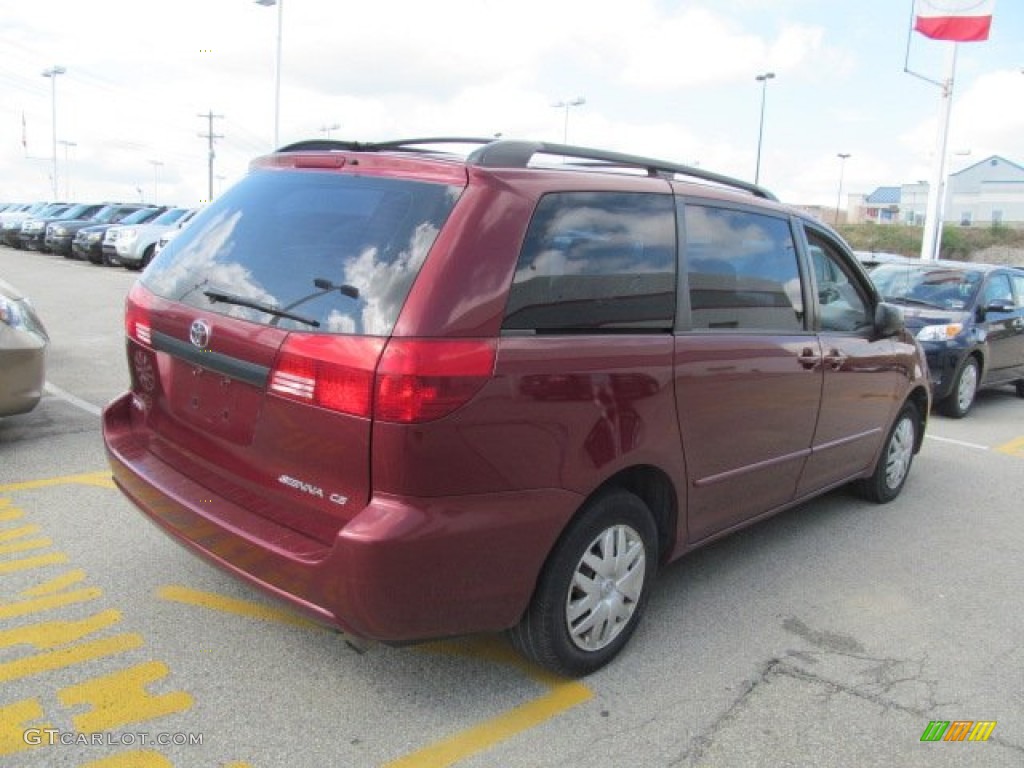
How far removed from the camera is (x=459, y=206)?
8.61 ft

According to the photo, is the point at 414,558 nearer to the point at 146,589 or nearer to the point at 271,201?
the point at 271,201

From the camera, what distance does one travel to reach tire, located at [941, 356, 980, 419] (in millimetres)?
8703

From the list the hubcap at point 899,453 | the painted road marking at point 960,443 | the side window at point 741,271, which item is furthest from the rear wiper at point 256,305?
the painted road marking at point 960,443

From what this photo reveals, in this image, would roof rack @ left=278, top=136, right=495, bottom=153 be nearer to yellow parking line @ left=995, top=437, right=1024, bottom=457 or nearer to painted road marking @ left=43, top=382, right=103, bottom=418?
painted road marking @ left=43, top=382, right=103, bottom=418

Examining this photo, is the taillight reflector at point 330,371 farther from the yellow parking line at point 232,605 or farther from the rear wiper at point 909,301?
the rear wiper at point 909,301

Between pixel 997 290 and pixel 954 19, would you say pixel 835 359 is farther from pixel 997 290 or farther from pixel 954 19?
pixel 954 19

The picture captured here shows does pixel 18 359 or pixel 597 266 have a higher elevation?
pixel 597 266

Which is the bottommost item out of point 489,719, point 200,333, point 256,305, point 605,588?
point 489,719

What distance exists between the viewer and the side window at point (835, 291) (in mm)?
4383

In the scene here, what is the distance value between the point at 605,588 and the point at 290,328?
1459 millimetres

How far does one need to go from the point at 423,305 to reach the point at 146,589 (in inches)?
79.1

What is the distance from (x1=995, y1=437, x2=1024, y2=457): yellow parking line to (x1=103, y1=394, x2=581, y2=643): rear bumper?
6.07 m

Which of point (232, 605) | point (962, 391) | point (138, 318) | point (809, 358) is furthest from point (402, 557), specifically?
point (962, 391)

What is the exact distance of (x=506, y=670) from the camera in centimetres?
318
